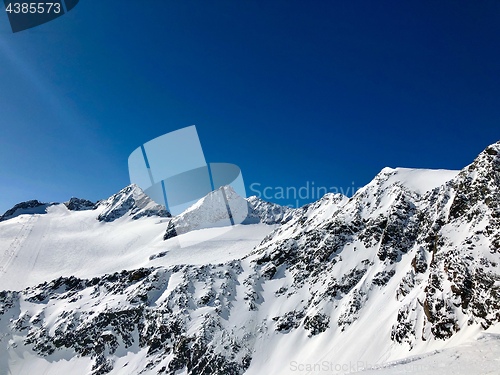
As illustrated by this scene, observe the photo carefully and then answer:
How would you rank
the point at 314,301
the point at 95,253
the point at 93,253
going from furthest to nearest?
the point at 95,253, the point at 93,253, the point at 314,301

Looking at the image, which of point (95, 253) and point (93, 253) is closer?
point (93, 253)

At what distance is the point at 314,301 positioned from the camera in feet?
235

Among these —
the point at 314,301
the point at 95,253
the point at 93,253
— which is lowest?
the point at 95,253

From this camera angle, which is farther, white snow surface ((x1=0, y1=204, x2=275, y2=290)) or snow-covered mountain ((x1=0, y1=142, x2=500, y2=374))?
white snow surface ((x1=0, y1=204, x2=275, y2=290))

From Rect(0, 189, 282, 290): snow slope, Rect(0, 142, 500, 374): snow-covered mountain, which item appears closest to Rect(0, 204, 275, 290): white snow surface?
Rect(0, 189, 282, 290): snow slope

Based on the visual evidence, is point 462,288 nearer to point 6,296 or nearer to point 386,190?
point 386,190

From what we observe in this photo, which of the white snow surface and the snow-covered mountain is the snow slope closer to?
the white snow surface

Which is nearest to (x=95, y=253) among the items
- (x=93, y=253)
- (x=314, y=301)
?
(x=93, y=253)

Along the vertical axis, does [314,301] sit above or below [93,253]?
above

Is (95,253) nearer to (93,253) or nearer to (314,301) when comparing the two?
(93,253)

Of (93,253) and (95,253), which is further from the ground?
(93,253)

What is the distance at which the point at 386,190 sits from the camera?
88000mm

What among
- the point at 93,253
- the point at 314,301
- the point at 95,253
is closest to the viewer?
the point at 314,301

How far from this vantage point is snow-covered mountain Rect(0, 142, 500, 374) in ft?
152
